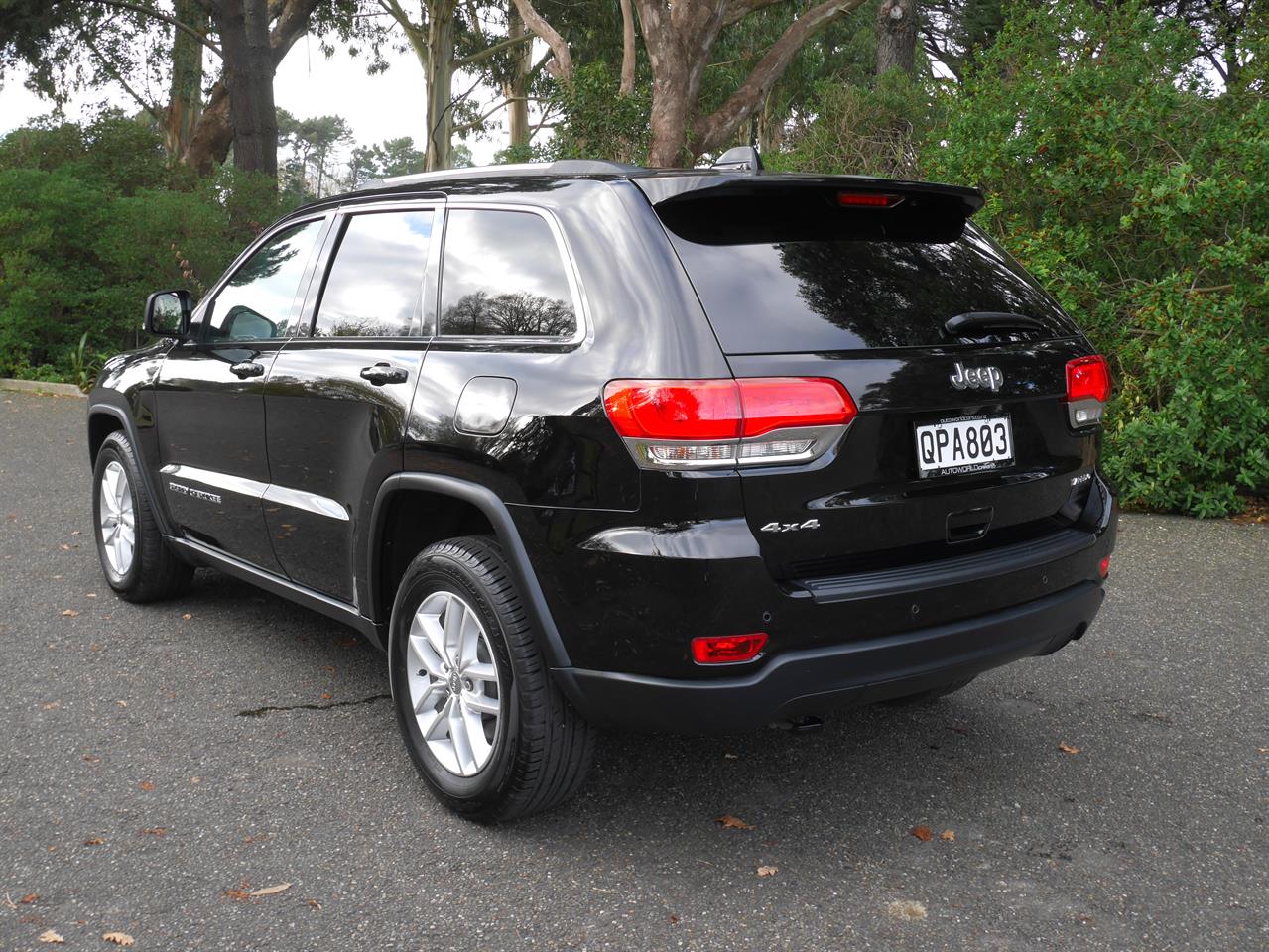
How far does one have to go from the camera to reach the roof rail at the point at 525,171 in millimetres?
3486

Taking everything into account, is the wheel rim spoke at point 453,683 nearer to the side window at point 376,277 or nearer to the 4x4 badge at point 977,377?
the side window at point 376,277

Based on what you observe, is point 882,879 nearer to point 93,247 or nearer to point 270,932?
point 270,932

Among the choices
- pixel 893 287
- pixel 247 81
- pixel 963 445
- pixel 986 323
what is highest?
pixel 247 81

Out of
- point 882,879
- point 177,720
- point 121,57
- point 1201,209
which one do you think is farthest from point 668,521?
point 121,57

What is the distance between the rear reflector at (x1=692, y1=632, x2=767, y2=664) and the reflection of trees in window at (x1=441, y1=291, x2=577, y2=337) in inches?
35.4

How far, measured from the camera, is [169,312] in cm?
533

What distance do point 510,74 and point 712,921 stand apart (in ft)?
95.5

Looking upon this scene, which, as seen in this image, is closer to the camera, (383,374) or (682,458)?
(682,458)

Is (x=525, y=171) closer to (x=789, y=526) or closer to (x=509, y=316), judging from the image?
(x=509, y=316)

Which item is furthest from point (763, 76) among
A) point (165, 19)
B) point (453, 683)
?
point (453, 683)

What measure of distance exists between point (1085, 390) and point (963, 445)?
64cm

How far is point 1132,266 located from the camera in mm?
8500

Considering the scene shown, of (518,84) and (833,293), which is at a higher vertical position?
(518,84)

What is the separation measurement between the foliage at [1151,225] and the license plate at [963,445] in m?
4.83
